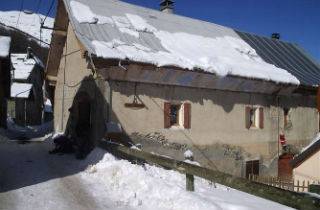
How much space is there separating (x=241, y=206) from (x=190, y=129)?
9.20 meters

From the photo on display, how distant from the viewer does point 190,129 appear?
14.9 metres

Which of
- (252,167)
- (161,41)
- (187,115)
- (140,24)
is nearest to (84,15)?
(140,24)

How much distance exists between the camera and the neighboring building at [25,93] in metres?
30.9

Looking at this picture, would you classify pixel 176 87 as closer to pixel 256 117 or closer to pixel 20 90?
pixel 256 117

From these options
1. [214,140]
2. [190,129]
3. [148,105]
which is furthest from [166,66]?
[214,140]

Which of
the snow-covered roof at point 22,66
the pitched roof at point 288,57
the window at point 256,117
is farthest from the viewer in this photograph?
the snow-covered roof at point 22,66

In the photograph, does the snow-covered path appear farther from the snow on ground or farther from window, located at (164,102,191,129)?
the snow on ground

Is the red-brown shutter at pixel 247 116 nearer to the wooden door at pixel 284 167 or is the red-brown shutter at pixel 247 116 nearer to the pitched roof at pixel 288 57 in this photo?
the wooden door at pixel 284 167

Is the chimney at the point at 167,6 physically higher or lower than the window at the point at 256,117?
higher

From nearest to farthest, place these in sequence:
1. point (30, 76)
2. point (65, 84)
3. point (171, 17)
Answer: point (65, 84), point (171, 17), point (30, 76)

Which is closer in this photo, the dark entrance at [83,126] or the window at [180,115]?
the dark entrance at [83,126]

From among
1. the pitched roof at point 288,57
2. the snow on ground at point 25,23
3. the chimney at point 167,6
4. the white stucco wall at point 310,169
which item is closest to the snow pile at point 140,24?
the chimney at point 167,6

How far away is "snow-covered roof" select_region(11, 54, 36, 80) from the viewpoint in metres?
33.3

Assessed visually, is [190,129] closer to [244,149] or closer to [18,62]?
[244,149]
